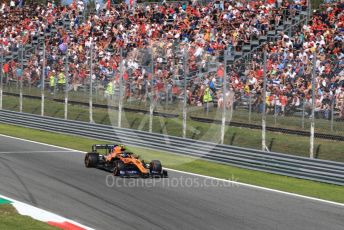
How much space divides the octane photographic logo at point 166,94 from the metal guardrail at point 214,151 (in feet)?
0.54

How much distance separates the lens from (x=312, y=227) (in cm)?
1089

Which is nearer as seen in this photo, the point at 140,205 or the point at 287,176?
the point at 140,205

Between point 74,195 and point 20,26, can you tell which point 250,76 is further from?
point 20,26

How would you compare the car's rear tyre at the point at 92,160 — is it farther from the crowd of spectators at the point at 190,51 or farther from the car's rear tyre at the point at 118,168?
the crowd of spectators at the point at 190,51

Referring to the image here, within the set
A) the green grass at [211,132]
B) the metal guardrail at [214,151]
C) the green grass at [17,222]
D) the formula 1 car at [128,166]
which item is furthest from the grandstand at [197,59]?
the green grass at [17,222]

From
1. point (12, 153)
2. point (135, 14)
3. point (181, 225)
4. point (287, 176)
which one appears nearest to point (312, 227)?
point (181, 225)

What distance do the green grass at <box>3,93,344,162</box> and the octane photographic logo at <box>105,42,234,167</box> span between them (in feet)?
0.13

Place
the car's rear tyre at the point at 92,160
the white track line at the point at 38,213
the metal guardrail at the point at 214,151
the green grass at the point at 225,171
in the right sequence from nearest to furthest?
1. the white track line at the point at 38,213
2. the green grass at the point at 225,171
3. the car's rear tyre at the point at 92,160
4. the metal guardrail at the point at 214,151

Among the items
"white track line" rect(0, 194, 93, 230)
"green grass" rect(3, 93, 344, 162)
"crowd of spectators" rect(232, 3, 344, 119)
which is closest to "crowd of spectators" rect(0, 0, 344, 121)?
"crowd of spectators" rect(232, 3, 344, 119)

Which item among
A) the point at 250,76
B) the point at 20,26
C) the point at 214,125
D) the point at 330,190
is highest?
the point at 20,26

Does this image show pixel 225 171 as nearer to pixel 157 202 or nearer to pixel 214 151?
pixel 214 151

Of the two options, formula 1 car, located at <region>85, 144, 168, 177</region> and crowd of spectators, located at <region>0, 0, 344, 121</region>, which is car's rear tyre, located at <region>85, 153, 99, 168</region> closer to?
formula 1 car, located at <region>85, 144, 168, 177</region>

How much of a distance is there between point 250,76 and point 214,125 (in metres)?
2.77

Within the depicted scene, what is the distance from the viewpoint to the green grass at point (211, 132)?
18.2 meters
